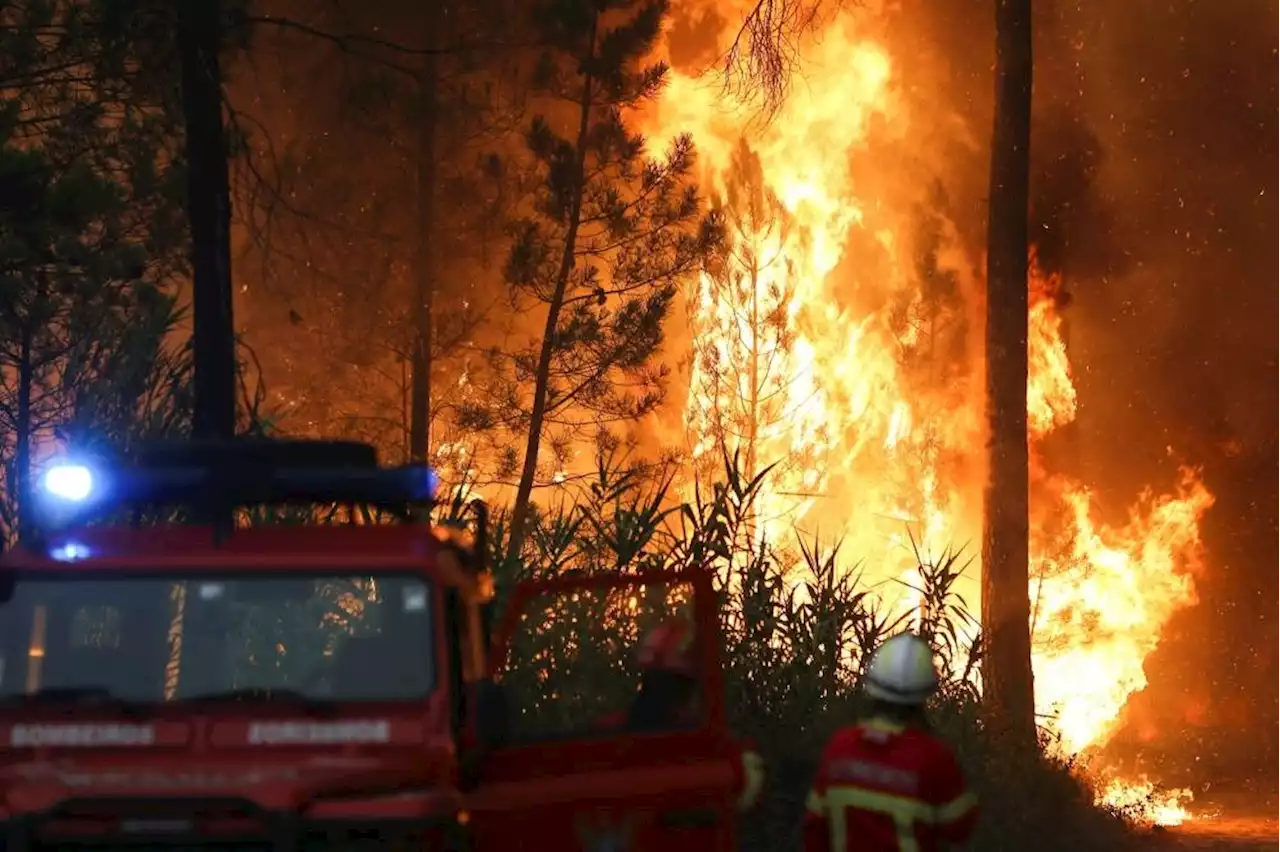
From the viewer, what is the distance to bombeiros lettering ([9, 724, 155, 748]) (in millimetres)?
5582

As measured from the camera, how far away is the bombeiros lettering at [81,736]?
220 inches

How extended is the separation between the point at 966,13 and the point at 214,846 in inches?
1046

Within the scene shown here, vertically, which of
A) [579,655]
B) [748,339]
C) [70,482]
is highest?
[748,339]

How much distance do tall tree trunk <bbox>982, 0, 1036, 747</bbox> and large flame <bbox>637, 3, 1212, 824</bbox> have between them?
719 cm

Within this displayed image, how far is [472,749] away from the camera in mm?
5730

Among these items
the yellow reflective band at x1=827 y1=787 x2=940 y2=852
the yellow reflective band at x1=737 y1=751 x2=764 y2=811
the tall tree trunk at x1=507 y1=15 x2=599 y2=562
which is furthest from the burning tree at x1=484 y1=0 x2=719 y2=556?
the yellow reflective band at x1=827 y1=787 x2=940 y2=852

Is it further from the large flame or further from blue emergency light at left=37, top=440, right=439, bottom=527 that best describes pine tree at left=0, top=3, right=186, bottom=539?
the large flame

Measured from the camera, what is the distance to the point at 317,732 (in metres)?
5.61

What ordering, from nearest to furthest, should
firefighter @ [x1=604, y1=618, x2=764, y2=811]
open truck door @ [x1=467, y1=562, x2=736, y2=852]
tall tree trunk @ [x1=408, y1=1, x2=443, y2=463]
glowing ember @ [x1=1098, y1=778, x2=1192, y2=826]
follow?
open truck door @ [x1=467, y1=562, x2=736, y2=852], firefighter @ [x1=604, y1=618, x2=764, y2=811], glowing ember @ [x1=1098, y1=778, x2=1192, y2=826], tall tree trunk @ [x1=408, y1=1, x2=443, y2=463]

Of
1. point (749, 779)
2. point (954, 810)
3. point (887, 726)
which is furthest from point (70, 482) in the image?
point (954, 810)

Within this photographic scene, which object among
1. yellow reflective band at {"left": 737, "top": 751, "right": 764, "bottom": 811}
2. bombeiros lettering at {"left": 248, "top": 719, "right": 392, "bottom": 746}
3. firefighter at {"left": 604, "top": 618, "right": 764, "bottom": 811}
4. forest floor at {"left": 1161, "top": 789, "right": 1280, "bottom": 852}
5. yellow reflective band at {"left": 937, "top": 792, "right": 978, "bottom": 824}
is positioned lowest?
yellow reflective band at {"left": 937, "top": 792, "right": 978, "bottom": 824}

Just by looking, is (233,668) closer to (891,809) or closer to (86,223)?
(891,809)

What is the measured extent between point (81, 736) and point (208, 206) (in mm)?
6935

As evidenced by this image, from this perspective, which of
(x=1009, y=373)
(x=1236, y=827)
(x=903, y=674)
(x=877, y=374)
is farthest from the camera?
(x=877, y=374)
